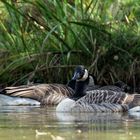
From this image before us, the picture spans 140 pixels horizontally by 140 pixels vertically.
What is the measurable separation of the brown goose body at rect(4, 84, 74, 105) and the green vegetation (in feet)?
2.31

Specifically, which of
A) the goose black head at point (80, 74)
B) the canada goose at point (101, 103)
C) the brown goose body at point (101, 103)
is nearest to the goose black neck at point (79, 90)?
the goose black head at point (80, 74)

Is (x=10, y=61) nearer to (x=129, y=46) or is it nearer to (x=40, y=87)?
(x=40, y=87)

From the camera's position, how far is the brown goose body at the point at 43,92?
506 inches

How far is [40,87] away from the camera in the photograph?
13.1 m

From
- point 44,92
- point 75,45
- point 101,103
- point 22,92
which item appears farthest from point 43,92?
point 101,103

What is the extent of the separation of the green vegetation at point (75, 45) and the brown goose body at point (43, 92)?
2.31 ft

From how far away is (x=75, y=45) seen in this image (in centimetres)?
1384

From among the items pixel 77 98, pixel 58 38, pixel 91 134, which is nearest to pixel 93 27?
pixel 58 38

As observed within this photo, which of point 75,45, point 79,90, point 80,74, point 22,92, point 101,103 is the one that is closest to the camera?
point 101,103

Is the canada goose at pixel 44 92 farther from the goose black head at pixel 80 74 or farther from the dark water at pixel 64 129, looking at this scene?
the dark water at pixel 64 129

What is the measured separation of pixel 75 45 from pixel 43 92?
136cm

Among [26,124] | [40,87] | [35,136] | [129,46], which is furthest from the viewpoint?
[129,46]

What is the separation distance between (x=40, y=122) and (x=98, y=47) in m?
6.05

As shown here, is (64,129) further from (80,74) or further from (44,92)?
(44,92)
